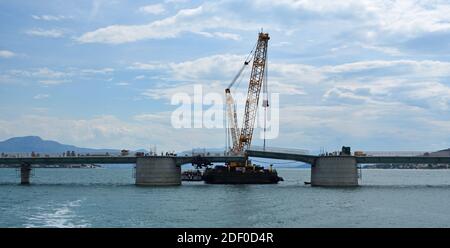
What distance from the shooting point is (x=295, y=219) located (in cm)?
6153

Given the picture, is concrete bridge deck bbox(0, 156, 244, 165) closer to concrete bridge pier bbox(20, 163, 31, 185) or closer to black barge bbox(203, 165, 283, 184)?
concrete bridge pier bbox(20, 163, 31, 185)

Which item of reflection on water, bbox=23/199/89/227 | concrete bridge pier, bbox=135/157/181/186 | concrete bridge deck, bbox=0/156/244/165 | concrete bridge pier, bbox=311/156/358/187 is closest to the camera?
reflection on water, bbox=23/199/89/227

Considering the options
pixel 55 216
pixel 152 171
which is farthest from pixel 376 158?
pixel 55 216

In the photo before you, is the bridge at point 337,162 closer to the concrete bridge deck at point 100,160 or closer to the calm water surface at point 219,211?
the concrete bridge deck at point 100,160

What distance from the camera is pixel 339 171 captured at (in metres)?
120

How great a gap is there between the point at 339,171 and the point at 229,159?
24663 millimetres

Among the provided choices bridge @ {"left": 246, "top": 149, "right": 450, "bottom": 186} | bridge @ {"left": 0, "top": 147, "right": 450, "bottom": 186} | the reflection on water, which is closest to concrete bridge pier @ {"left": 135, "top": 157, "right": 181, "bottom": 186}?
bridge @ {"left": 0, "top": 147, "right": 450, "bottom": 186}

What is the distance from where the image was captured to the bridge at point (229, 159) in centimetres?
11950

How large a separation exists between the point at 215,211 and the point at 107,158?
6447 cm

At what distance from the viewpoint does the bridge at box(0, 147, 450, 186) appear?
11950cm

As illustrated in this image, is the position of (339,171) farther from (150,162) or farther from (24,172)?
(24,172)

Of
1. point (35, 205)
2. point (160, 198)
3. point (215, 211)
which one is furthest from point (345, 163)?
point (35, 205)
